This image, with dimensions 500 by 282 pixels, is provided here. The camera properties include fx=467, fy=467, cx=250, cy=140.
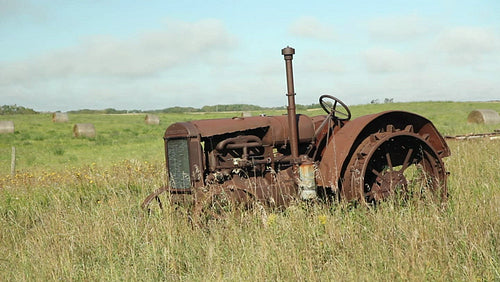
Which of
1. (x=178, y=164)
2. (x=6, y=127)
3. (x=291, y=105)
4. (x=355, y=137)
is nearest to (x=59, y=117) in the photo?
(x=6, y=127)

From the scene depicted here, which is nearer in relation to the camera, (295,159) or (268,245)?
(268,245)

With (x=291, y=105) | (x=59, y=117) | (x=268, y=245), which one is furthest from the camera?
(x=59, y=117)

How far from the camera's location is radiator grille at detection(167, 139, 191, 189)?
4.91 metres

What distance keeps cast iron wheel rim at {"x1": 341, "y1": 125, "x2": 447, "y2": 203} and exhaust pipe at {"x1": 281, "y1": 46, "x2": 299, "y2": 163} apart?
60 centimetres

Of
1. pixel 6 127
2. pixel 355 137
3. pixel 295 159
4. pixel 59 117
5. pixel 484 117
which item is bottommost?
pixel 484 117

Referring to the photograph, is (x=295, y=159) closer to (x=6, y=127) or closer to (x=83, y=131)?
(x=83, y=131)

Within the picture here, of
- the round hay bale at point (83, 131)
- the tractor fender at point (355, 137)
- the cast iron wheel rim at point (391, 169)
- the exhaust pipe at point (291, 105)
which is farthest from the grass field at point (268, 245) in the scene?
the round hay bale at point (83, 131)

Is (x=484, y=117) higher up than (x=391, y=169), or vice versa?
(x=391, y=169)

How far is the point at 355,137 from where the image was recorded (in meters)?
4.83

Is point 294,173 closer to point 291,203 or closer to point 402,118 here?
point 291,203

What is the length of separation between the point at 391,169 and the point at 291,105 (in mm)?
1291

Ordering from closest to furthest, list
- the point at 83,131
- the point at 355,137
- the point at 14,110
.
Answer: the point at 355,137 < the point at 83,131 < the point at 14,110

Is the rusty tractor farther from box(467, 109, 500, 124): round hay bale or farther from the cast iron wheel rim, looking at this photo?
box(467, 109, 500, 124): round hay bale

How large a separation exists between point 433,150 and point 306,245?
7.70 ft
